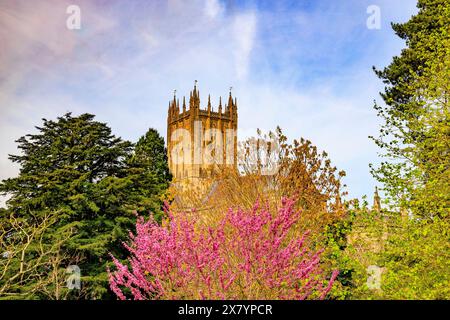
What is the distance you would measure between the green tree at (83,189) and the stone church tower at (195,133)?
144 ft

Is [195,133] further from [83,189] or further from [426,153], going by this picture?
[426,153]

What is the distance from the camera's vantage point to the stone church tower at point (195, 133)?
7550 cm

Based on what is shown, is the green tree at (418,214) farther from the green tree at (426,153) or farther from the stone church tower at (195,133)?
the stone church tower at (195,133)

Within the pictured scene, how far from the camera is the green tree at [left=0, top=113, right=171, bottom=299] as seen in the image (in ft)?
80.7

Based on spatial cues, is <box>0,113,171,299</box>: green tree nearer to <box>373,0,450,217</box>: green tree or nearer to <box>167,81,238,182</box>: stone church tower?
<box>373,0,450,217</box>: green tree

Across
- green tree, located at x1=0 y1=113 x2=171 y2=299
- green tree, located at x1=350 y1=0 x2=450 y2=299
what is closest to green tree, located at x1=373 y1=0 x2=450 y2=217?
green tree, located at x1=350 y1=0 x2=450 y2=299

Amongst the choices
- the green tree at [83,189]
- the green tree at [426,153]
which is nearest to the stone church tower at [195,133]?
the green tree at [83,189]

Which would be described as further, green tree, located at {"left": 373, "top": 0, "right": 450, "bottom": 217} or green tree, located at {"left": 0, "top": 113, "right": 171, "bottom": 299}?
green tree, located at {"left": 0, "top": 113, "right": 171, "bottom": 299}

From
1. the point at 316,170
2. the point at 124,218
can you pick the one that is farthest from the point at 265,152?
the point at 124,218

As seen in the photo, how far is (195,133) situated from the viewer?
76562 millimetres

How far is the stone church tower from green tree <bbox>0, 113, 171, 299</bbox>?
144 ft
